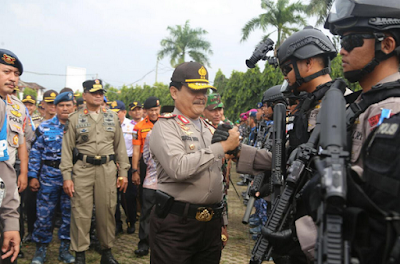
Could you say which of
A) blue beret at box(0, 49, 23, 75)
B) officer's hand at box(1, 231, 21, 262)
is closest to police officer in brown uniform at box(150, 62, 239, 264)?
officer's hand at box(1, 231, 21, 262)

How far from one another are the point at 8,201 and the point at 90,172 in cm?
235

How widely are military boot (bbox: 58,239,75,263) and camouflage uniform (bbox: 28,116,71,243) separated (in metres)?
0.09

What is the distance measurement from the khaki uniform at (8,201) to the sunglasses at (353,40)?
2.22 metres

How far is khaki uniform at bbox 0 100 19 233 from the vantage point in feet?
7.47

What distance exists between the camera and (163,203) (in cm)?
261

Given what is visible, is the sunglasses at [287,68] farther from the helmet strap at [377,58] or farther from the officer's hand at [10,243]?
the officer's hand at [10,243]

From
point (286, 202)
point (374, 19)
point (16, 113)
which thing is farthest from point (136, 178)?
point (374, 19)

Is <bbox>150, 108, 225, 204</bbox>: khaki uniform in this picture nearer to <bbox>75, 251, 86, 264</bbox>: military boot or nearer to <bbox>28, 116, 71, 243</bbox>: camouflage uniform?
<bbox>75, 251, 86, 264</bbox>: military boot

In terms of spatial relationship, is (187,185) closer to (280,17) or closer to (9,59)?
(9,59)

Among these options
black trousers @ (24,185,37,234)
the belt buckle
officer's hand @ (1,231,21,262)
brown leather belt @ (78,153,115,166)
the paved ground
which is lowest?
the paved ground

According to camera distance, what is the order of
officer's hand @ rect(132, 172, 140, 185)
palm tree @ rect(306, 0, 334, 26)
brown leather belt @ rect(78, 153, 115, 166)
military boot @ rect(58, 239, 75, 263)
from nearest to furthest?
1. brown leather belt @ rect(78, 153, 115, 166)
2. military boot @ rect(58, 239, 75, 263)
3. officer's hand @ rect(132, 172, 140, 185)
4. palm tree @ rect(306, 0, 334, 26)

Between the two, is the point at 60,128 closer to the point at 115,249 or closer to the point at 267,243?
the point at 115,249

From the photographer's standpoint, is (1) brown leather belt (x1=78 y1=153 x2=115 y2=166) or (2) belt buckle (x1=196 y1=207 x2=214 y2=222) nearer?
(2) belt buckle (x1=196 y1=207 x2=214 y2=222)

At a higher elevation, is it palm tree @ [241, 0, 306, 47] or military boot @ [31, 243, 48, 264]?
palm tree @ [241, 0, 306, 47]
